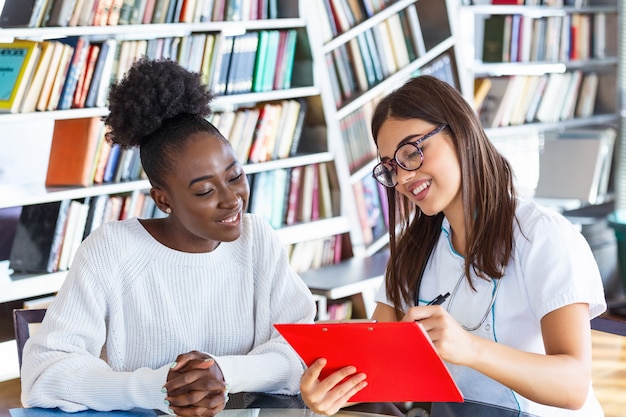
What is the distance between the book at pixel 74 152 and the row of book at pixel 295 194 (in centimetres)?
75

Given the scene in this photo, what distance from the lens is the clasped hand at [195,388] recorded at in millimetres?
1658

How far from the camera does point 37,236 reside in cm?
315

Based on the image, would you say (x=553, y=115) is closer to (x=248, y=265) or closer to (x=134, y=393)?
(x=248, y=265)

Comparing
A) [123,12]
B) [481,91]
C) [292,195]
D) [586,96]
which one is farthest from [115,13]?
[586,96]

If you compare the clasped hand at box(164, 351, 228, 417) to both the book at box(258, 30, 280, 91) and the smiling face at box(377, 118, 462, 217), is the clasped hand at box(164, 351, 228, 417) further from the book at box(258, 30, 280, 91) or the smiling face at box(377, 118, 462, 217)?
the book at box(258, 30, 280, 91)

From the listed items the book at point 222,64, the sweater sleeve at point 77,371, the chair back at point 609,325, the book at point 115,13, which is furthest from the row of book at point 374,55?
the sweater sleeve at point 77,371

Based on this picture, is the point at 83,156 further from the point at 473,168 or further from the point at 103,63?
the point at 473,168

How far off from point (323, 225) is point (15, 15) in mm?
1539

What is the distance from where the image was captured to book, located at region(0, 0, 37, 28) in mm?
2979

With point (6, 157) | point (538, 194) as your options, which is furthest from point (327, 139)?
point (538, 194)

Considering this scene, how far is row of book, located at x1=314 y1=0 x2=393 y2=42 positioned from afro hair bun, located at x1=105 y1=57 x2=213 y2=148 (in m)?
1.95

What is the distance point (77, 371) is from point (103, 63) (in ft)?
5.50

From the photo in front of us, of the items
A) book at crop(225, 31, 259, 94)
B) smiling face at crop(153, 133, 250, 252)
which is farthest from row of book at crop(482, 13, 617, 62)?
smiling face at crop(153, 133, 250, 252)

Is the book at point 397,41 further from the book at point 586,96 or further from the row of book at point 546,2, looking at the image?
the book at point 586,96
